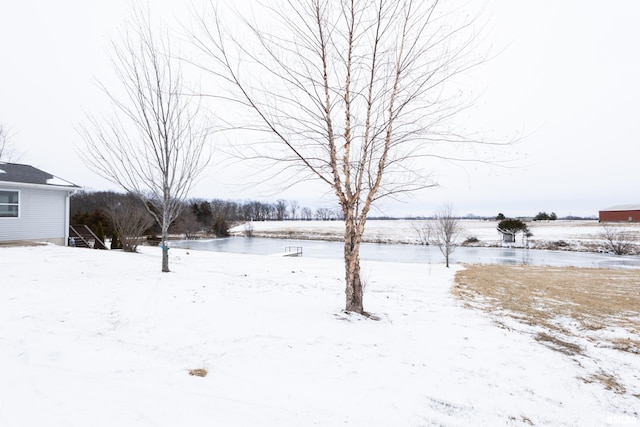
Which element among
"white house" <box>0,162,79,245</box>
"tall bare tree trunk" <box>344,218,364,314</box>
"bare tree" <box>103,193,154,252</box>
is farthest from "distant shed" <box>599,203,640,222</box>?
"white house" <box>0,162,79,245</box>

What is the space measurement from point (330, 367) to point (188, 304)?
3101mm

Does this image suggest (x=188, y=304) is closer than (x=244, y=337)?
No

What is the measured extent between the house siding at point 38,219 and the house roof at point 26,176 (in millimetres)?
343

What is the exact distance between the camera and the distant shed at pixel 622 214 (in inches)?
2334

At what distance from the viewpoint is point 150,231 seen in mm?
35406

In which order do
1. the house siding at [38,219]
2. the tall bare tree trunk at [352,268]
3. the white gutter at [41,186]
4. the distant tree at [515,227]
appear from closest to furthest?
the tall bare tree trunk at [352,268], the white gutter at [41,186], the house siding at [38,219], the distant tree at [515,227]

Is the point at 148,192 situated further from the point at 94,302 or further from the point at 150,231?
the point at 150,231

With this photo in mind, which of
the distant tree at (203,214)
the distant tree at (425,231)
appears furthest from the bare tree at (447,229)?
the distant tree at (203,214)

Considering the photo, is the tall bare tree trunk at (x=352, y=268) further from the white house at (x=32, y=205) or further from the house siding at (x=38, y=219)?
the house siding at (x=38, y=219)

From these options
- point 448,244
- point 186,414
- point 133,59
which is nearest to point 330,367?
point 186,414

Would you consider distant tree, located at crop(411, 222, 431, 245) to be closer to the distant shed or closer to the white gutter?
the white gutter

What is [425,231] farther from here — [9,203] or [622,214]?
[622,214]

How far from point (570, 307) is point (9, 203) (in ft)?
64.3

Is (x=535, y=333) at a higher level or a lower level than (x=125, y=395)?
lower
